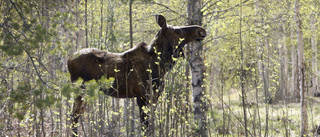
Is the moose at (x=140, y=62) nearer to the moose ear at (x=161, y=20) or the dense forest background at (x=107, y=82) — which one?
the moose ear at (x=161, y=20)

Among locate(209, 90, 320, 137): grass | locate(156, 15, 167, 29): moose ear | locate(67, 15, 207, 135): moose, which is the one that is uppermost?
locate(156, 15, 167, 29): moose ear

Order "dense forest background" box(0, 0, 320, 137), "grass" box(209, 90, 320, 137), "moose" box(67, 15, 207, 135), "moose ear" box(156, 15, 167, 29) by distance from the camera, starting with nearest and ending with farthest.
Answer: "dense forest background" box(0, 0, 320, 137) < "grass" box(209, 90, 320, 137) < "moose ear" box(156, 15, 167, 29) < "moose" box(67, 15, 207, 135)

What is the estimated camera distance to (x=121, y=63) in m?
4.80

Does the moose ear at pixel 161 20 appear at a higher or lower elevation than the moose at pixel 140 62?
higher

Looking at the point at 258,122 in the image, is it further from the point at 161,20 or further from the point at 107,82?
the point at 107,82

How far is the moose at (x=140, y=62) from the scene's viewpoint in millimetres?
4578

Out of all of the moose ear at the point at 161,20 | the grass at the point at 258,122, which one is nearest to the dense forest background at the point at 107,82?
the grass at the point at 258,122

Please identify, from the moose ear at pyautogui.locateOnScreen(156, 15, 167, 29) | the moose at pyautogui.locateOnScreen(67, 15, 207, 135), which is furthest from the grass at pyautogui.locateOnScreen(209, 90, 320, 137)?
the moose ear at pyautogui.locateOnScreen(156, 15, 167, 29)

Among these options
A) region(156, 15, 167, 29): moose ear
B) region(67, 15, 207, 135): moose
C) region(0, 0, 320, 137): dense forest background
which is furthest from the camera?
region(67, 15, 207, 135): moose

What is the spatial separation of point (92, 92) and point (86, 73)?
5.73 ft

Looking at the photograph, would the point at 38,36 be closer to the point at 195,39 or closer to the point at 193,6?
the point at 195,39

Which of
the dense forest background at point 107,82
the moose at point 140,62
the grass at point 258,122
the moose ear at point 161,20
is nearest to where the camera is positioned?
the dense forest background at point 107,82

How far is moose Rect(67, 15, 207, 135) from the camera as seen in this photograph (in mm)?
4578

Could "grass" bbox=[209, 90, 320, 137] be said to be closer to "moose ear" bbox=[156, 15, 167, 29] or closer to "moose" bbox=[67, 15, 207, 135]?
"moose" bbox=[67, 15, 207, 135]
